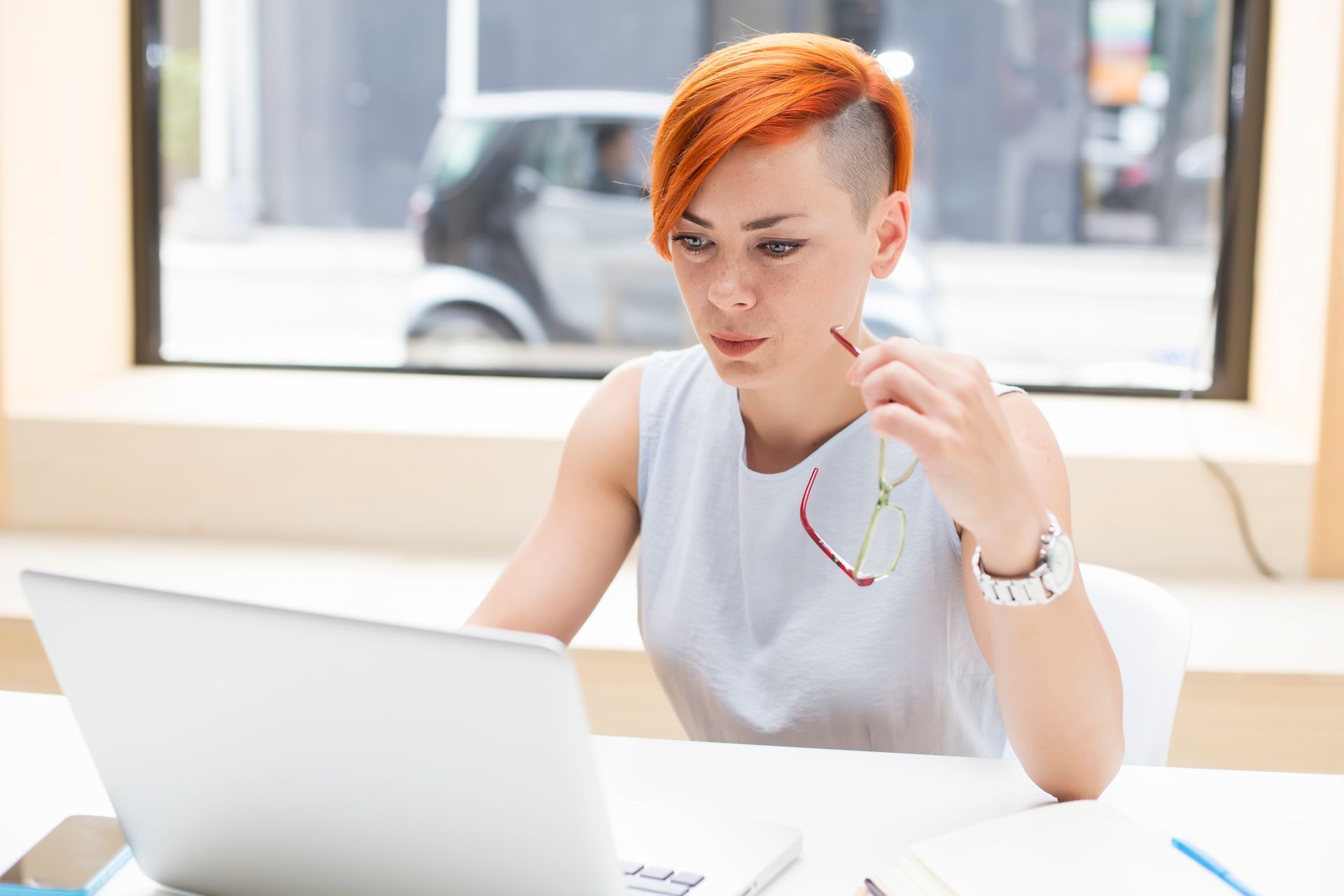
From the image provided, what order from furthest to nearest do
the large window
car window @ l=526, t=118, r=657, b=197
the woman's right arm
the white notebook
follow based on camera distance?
car window @ l=526, t=118, r=657, b=197 → the large window → the woman's right arm → the white notebook

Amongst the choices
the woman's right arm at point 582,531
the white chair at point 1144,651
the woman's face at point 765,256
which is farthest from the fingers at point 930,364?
the woman's right arm at point 582,531

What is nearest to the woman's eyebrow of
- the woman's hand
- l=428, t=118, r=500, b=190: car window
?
the woman's hand

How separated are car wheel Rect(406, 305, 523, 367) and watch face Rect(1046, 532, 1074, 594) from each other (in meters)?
2.13

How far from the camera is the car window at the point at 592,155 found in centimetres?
295

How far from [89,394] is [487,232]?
921 mm

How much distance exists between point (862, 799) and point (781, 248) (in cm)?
49

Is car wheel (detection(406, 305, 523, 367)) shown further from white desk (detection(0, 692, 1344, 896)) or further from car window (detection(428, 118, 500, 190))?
white desk (detection(0, 692, 1344, 896))

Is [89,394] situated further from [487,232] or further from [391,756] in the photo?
[391,756]

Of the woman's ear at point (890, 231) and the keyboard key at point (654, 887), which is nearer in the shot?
the keyboard key at point (654, 887)

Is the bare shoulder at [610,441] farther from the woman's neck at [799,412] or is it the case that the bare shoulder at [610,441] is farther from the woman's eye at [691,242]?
the woman's eye at [691,242]

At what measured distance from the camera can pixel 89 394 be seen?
268cm

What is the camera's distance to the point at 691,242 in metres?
1.23

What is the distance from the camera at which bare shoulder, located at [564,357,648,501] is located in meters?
1.48

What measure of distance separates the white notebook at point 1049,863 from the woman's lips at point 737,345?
47cm
